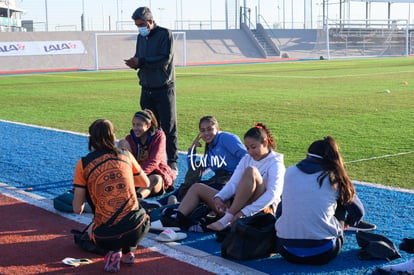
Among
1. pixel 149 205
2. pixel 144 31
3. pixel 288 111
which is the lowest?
pixel 149 205

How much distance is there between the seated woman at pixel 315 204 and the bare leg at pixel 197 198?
115 centimetres

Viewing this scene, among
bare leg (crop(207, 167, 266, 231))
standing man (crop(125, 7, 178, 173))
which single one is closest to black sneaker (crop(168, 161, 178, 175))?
standing man (crop(125, 7, 178, 173))

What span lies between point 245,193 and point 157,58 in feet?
10.8

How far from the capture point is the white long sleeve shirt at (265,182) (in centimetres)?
550

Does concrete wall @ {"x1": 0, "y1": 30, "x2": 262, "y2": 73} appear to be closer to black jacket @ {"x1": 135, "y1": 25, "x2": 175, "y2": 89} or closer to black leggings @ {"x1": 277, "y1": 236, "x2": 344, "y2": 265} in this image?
black jacket @ {"x1": 135, "y1": 25, "x2": 175, "y2": 89}

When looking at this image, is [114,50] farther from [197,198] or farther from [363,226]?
[363,226]

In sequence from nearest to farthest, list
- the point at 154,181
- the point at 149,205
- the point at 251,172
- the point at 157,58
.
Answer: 1. the point at 251,172
2. the point at 149,205
3. the point at 154,181
4. the point at 157,58

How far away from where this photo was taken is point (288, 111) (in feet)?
49.5

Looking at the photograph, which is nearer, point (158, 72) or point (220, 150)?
point (220, 150)

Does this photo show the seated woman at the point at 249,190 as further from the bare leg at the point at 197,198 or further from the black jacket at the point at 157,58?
the black jacket at the point at 157,58

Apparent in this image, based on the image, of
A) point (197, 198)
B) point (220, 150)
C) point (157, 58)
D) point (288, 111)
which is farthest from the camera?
point (288, 111)

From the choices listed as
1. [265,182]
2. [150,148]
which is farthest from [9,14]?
[265,182]

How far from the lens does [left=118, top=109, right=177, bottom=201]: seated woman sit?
7105 millimetres

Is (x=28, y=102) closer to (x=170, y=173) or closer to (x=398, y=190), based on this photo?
(x=170, y=173)
